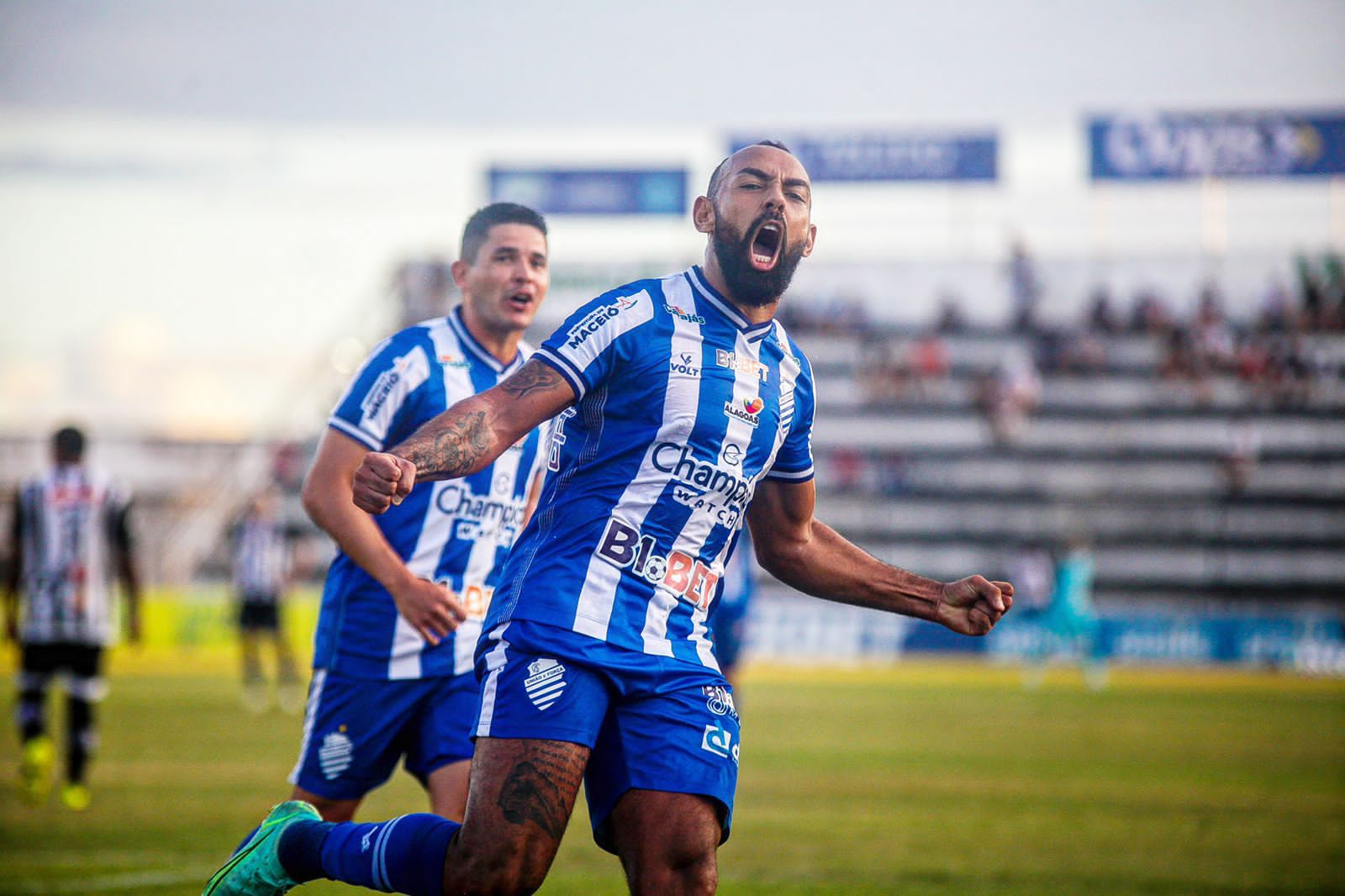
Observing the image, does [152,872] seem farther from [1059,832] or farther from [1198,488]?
[1198,488]

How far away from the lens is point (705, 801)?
4.50 metres

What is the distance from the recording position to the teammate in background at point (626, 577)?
4.30 metres

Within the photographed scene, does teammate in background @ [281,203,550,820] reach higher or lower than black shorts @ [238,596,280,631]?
higher

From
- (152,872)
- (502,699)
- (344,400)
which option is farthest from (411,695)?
(152,872)

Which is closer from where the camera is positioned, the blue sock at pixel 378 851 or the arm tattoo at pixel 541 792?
the arm tattoo at pixel 541 792

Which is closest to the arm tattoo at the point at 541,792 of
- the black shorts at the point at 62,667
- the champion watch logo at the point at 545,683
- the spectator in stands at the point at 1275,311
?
the champion watch logo at the point at 545,683

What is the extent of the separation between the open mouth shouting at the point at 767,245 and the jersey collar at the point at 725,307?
0.59 ft

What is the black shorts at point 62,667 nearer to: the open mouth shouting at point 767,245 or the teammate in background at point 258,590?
the open mouth shouting at point 767,245

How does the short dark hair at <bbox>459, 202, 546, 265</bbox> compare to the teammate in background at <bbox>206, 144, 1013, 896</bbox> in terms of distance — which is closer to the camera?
the teammate in background at <bbox>206, 144, 1013, 896</bbox>

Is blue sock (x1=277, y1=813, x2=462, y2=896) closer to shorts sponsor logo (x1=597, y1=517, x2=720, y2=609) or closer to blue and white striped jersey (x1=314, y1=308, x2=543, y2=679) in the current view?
shorts sponsor logo (x1=597, y1=517, x2=720, y2=609)

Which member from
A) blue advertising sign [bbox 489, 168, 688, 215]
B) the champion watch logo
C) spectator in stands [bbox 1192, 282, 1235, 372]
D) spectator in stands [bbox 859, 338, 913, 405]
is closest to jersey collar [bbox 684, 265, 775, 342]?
the champion watch logo

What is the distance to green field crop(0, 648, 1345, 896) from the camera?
852cm

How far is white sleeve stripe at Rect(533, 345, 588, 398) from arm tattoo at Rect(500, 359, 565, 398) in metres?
0.02

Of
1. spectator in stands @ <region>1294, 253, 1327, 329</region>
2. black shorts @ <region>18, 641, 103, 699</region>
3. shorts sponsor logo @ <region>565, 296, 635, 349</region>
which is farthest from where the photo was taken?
spectator in stands @ <region>1294, 253, 1327, 329</region>
